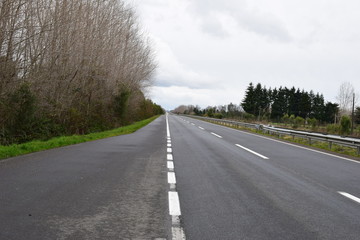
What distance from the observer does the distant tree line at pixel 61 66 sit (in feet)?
43.1

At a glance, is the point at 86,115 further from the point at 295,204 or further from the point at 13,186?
the point at 295,204

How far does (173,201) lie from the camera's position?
15.1 ft

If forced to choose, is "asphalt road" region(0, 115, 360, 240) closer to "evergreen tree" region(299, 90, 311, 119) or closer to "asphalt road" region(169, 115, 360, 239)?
"asphalt road" region(169, 115, 360, 239)

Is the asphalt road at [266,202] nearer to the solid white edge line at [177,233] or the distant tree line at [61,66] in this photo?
the solid white edge line at [177,233]

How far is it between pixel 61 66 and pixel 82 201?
15.5 metres

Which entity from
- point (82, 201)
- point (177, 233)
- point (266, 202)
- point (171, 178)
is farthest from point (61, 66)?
point (177, 233)

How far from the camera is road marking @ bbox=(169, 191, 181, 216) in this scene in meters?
4.06

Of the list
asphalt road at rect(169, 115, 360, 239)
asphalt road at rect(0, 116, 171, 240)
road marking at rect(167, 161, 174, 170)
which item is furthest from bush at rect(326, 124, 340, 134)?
asphalt road at rect(0, 116, 171, 240)

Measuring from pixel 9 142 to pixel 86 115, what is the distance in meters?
10.1

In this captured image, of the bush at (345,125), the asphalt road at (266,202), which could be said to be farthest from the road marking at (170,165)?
the bush at (345,125)

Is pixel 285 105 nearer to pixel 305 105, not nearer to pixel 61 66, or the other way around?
pixel 305 105

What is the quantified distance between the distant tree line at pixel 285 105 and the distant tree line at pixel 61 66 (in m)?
63.5

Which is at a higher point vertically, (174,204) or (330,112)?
(330,112)

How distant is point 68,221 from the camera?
143 inches
